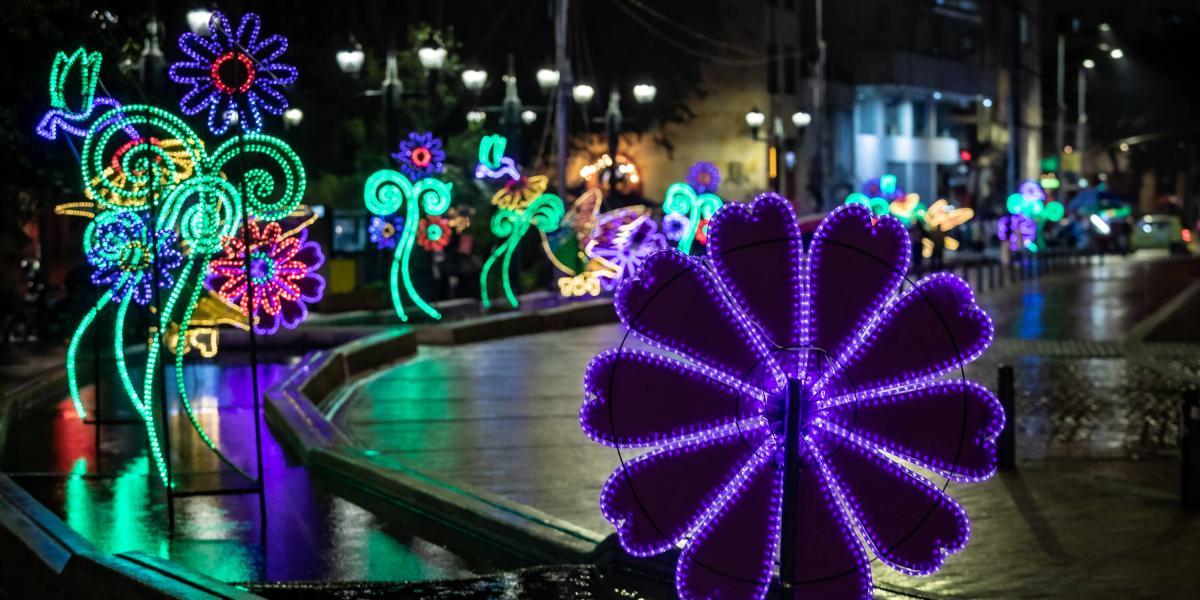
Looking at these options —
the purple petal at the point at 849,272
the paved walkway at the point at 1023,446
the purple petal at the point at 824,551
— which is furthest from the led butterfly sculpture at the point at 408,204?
the purple petal at the point at 824,551

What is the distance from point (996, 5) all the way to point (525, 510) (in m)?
89.8

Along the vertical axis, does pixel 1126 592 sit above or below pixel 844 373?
below

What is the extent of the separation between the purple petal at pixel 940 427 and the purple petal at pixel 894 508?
0.07 m

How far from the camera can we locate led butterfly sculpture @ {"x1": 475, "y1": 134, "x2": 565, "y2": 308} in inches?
1271

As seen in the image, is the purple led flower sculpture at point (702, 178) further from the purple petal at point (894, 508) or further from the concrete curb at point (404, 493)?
the purple petal at point (894, 508)

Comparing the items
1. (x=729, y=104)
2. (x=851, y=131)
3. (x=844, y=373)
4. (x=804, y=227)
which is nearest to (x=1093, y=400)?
(x=804, y=227)

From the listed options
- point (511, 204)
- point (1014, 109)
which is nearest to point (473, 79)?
point (511, 204)

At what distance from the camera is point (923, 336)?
641 cm

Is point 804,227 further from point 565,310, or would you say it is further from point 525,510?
point 565,310

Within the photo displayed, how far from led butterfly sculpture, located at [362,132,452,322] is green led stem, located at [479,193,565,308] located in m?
1.01

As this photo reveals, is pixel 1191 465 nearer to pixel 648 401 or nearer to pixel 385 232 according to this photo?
pixel 648 401

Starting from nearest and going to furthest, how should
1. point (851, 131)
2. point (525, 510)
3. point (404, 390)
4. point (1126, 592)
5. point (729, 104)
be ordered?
point (1126, 592), point (525, 510), point (404, 390), point (729, 104), point (851, 131)

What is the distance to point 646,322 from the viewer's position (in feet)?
21.2

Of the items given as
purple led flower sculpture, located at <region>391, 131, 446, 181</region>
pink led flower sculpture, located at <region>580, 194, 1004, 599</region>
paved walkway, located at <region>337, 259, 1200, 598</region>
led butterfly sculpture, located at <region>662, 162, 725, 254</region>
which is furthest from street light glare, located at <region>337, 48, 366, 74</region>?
pink led flower sculpture, located at <region>580, 194, 1004, 599</region>
